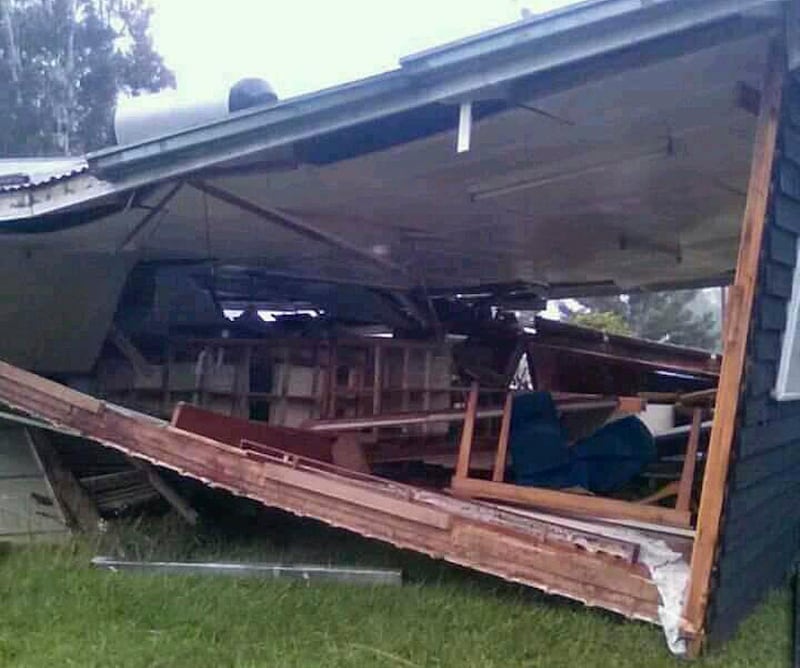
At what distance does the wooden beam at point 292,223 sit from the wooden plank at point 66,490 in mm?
1767

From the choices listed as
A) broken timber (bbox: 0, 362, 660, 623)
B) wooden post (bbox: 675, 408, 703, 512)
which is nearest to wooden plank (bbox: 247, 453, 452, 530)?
broken timber (bbox: 0, 362, 660, 623)

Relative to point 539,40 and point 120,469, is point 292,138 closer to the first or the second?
point 539,40

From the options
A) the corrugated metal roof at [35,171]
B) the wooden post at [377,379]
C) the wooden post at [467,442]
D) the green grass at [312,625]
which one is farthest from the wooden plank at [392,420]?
the corrugated metal roof at [35,171]

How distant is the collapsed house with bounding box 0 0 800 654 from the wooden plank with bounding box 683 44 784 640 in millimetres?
11

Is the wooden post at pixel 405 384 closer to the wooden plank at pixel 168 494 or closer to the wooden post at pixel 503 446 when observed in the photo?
the wooden post at pixel 503 446

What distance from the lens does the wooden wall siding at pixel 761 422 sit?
4.02 m

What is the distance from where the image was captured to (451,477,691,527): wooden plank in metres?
5.46

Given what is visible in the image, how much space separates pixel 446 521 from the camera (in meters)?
4.64

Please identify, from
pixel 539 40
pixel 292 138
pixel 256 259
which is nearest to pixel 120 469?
pixel 256 259

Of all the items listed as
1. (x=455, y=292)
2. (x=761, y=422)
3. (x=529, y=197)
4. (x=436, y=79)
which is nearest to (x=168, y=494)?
(x=529, y=197)

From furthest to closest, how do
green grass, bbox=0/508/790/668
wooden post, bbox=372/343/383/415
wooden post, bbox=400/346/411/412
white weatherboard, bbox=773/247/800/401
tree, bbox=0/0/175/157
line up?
tree, bbox=0/0/175/157
wooden post, bbox=400/346/411/412
wooden post, bbox=372/343/383/415
white weatherboard, bbox=773/247/800/401
green grass, bbox=0/508/790/668

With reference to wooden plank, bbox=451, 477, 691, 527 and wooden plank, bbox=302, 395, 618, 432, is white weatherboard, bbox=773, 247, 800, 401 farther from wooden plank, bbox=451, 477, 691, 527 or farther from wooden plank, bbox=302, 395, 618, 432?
wooden plank, bbox=302, 395, 618, 432

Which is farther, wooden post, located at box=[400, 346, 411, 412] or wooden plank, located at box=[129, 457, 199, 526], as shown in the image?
wooden post, located at box=[400, 346, 411, 412]

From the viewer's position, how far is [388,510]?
4.80 m
